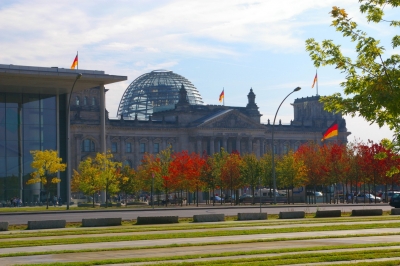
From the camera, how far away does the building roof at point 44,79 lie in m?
70.7

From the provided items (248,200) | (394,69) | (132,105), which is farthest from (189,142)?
(394,69)

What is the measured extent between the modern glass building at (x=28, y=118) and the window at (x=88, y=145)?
6398 cm

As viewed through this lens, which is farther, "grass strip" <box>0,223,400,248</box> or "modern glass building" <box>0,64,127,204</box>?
"modern glass building" <box>0,64,127,204</box>

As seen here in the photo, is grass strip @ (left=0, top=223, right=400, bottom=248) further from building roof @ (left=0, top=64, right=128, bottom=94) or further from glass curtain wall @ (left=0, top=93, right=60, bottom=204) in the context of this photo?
glass curtain wall @ (left=0, top=93, right=60, bottom=204)

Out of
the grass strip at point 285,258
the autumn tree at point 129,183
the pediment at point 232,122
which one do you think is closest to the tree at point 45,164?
the autumn tree at point 129,183

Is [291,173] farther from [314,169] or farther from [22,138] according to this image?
[22,138]

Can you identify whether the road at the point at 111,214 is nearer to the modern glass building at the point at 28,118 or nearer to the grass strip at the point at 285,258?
the modern glass building at the point at 28,118

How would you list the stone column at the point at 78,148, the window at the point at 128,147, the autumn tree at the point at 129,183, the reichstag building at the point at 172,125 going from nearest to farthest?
the autumn tree at the point at 129,183
the stone column at the point at 78,148
the reichstag building at the point at 172,125
the window at the point at 128,147

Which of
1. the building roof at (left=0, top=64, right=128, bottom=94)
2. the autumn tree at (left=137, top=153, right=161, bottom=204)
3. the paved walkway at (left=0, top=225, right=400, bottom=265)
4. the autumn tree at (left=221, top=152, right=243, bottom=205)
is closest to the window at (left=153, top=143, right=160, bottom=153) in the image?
the autumn tree at (left=221, top=152, right=243, bottom=205)

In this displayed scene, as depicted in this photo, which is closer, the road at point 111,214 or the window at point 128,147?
the road at point 111,214

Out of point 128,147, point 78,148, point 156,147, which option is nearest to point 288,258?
point 78,148

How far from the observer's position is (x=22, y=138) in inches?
2906

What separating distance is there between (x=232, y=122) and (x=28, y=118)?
88.0 m

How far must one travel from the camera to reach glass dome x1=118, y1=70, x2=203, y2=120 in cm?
17188
